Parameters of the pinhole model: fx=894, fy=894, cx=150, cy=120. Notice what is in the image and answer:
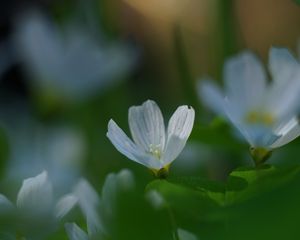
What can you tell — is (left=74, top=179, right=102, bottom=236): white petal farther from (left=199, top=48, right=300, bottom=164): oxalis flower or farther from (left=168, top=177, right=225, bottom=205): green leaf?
(left=199, top=48, right=300, bottom=164): oxalis flower

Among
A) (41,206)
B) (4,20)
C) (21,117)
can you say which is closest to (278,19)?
(4,20)

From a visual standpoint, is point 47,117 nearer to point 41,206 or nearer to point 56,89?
point 56,89

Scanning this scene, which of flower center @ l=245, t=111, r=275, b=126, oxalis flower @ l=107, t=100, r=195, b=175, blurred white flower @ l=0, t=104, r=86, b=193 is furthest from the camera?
blurred white flower @ l=0, t=104, r=86, b=193

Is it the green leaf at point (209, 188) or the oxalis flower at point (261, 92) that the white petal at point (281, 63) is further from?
the green leaf at point (209, 188)

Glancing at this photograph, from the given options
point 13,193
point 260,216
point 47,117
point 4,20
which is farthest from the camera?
point 4,20

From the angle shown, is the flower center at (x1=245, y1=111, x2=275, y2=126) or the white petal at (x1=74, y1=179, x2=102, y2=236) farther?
the flower center at (x1=245, y1=111, x2=275, y2=126)

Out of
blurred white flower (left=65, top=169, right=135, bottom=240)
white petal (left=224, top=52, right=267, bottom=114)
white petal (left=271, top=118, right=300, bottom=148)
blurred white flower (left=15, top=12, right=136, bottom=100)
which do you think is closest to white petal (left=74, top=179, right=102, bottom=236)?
blurred white flower (left=65, top=169, right=135, bottom=240)

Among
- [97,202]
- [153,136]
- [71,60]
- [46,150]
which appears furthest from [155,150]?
[71,60]
